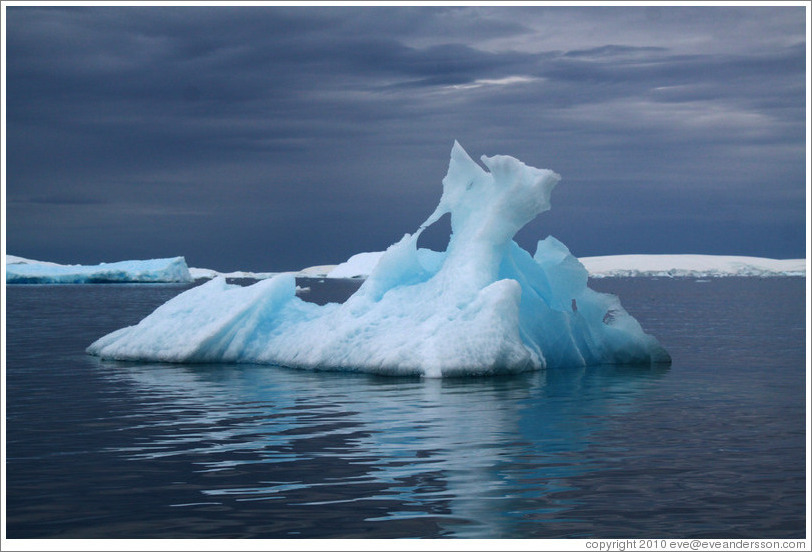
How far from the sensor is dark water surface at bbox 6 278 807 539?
911 cm

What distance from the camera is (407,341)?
2141cm

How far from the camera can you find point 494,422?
14.8 meters

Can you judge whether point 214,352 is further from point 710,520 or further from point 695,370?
point 710,520

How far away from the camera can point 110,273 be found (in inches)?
4392

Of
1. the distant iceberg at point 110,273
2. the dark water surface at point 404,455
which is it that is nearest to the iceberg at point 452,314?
the dark water surface at point 404,455

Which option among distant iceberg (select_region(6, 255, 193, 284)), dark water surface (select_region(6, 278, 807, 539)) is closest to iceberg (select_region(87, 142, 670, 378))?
dark water surface (select_region(6, 278, 807, 539))

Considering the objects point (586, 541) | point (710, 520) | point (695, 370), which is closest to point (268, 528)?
point (586, 541)

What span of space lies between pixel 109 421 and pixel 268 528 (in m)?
7.31

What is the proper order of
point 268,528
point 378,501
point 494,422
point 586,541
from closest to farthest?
1. point 586,541
2. point 268,528
3. point 378,501
4. point 494,422

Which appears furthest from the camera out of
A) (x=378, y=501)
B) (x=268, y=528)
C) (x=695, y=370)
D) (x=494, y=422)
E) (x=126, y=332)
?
(x=126, y=332)

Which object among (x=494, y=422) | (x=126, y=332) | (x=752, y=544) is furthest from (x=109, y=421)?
(x=126, y=332)

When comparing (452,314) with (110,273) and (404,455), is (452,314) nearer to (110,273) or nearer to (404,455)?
(404,455)

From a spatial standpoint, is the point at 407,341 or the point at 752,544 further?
the point at 407,341

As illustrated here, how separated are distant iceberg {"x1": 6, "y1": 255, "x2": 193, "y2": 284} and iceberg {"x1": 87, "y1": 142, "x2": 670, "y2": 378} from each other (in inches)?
3239
